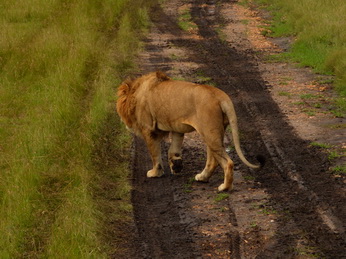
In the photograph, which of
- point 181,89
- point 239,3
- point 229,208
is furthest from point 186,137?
point 239,3

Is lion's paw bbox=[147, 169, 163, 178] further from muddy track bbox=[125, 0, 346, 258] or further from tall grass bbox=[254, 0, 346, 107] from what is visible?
tall grass bbox=[254, 0, 346, 107]

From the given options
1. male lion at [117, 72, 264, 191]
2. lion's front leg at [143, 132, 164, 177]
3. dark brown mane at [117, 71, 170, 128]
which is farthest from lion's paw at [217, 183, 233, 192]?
dark brown mane at [117, 71, 170, 128]

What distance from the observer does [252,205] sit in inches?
265

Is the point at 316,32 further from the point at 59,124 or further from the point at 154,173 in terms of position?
the point at 154,173

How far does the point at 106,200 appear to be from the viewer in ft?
23.2

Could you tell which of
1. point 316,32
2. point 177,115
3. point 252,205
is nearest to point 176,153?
point 177,115

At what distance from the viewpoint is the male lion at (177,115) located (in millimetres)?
6930

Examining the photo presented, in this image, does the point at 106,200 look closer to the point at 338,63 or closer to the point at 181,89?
the point at 181,89

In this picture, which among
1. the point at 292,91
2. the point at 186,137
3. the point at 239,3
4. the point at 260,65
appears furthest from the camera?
the point at 239,3

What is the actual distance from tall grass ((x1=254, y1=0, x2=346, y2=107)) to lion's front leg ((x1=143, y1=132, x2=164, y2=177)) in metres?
3.79

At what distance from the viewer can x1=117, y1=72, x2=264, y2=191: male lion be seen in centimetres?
693

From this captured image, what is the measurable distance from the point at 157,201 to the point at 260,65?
6227mm

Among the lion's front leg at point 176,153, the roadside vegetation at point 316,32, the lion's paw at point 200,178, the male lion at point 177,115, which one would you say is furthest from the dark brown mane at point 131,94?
the roadside vegetation at point 316,32

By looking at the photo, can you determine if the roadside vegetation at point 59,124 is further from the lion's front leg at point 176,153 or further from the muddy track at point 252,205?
the lion's front leg at point 176,153
